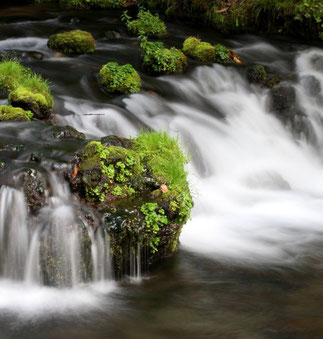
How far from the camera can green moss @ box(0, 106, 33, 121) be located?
20.3 ft

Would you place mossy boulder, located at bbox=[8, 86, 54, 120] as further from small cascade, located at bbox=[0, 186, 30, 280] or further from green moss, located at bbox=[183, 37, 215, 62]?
green moss, located at bbox=[183, 37, 215, 62]

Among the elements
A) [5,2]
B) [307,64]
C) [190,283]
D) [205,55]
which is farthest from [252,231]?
[5,2]

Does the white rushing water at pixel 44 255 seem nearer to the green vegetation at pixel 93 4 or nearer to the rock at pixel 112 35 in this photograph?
the rock at pixel 112 35

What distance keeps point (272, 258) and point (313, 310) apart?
1.25 metres

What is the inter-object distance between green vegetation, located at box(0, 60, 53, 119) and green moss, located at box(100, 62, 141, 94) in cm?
132

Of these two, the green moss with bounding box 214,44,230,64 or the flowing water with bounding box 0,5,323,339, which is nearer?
the flowing water with bounding box 0,5,323,339

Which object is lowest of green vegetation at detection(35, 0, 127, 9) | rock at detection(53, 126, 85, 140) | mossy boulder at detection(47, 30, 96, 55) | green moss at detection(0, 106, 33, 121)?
rock at detection(53, 126, 85, 140)

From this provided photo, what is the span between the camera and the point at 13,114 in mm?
6227

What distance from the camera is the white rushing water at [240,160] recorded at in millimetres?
5684

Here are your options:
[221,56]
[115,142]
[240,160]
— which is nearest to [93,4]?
[221,56]

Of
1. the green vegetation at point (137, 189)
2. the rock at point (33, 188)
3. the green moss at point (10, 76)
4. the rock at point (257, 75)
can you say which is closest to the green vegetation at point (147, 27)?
the rock at point (257, 75)

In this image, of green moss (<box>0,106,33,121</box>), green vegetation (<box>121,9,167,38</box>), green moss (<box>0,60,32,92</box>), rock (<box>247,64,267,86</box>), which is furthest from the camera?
green vegetation (<box>121,9,167,38</box>)

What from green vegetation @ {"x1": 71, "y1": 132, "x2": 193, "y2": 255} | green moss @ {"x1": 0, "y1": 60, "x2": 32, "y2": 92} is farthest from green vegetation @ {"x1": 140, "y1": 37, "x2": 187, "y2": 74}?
green vegetation @ {"x1": 71, "y1": 132, "x2": 193, "y2": 255}

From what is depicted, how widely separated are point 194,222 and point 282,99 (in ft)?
16.1
